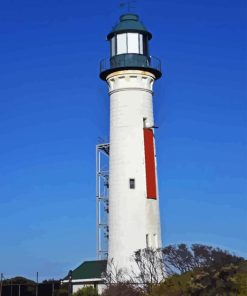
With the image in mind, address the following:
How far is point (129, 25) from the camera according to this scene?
158 feet

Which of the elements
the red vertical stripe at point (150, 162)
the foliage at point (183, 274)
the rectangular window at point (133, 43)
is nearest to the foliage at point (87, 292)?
the foliage at point (183, 274)

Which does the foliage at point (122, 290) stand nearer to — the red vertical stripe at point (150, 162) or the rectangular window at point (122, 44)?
the red vertical stripe at point (150, 162)

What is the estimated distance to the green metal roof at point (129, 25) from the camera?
158 ft

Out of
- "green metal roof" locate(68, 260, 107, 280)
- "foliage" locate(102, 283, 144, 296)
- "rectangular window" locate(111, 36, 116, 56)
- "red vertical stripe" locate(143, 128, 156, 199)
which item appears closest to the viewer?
"foliage" locate(102, 283, 144, 296)

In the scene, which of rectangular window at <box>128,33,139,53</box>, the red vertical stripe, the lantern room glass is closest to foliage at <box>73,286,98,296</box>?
the red vertical stripe

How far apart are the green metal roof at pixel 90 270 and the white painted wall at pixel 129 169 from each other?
134 inches

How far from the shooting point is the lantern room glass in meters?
48.0

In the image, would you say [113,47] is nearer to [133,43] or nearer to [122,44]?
[122,44]

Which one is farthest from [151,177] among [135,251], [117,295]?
[117,295]

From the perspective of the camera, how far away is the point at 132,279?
44.1 meters

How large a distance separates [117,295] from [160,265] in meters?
4.86

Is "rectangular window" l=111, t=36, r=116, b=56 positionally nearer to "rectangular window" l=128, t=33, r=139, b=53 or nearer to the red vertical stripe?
"rectangular window" l=128, t=33, r=139, b=53

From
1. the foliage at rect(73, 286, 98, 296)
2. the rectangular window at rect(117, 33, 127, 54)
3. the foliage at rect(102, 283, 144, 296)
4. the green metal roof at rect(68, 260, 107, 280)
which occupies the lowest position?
the foliage at rect(102, 283, 144, 296)

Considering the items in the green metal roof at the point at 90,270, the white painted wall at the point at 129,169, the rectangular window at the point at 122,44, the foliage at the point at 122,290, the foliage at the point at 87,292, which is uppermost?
the rectangular window at the point at 122,44
